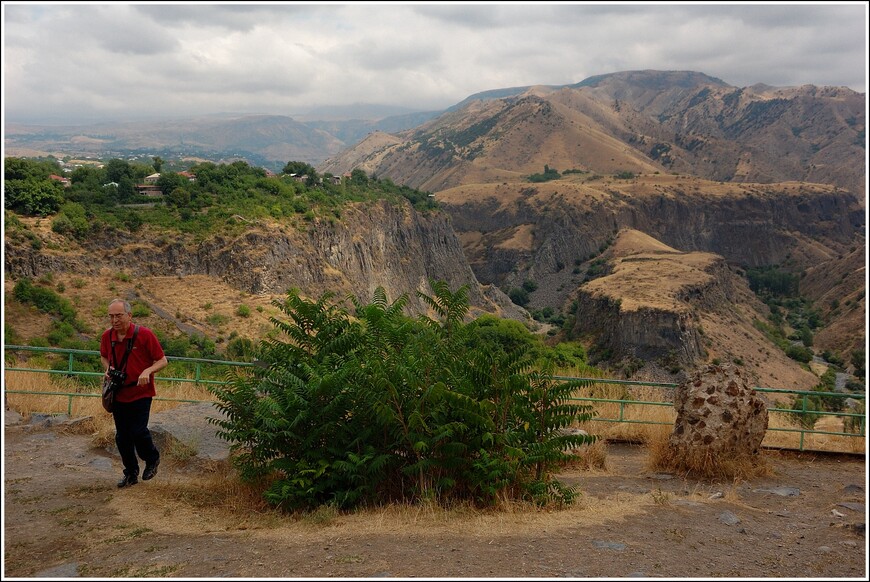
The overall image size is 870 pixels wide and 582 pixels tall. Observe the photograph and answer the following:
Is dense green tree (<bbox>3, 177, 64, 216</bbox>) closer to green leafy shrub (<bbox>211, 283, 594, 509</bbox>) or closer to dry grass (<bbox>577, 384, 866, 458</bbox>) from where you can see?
dry grass (<bbox>577, 384, 866, 458</bbox>)

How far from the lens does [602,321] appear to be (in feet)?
280

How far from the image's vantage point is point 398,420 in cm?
691

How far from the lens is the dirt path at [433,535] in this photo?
5.45 m

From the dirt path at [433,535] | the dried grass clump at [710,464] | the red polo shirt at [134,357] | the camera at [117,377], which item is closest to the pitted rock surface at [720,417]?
the dried grass clump at [710,464]

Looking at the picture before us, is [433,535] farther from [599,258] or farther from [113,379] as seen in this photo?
[599,258]

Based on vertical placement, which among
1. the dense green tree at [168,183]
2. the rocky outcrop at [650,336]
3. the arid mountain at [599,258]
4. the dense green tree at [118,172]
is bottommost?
the rocky outcrop at [650,336]

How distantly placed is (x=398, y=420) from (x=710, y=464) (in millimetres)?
4450

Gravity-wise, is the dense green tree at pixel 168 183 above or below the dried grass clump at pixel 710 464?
above

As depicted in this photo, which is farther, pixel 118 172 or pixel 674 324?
pixel 674 324

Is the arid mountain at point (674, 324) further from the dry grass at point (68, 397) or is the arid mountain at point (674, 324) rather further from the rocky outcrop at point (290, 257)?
the dry grass at point (68, 397)

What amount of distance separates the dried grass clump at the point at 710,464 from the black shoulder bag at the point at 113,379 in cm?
677

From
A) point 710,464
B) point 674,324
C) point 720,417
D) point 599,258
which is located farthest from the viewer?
point 599,258

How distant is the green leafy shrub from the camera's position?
6.88 metres

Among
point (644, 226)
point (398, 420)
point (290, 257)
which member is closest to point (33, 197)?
point (290, 257)
